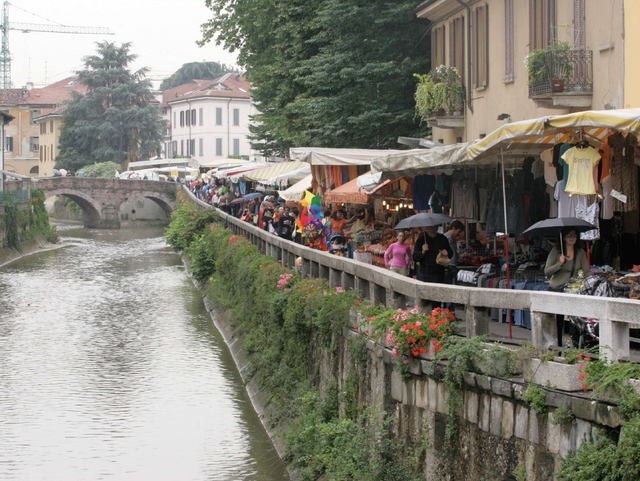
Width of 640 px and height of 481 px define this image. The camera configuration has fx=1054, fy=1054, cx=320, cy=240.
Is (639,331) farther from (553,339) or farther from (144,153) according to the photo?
(144,153)

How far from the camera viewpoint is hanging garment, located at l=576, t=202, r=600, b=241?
11820mm

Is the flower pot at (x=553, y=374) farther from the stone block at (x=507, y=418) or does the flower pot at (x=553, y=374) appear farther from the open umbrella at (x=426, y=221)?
the open umbrella at (x=426, y=221)

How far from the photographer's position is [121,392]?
800 inches

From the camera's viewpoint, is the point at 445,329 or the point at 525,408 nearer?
the point at 525,408

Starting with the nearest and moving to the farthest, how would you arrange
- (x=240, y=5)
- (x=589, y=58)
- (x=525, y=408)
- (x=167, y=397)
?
(x=525, y=408), (x=589, y=58), (x=167, y=397), (x=240, y=5)

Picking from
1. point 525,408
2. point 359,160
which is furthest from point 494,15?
point 525,408

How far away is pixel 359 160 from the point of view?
2206cm

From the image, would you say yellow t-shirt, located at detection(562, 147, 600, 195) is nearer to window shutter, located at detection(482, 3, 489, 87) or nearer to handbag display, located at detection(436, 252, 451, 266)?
handbag display, located at detection(436, 252, 451, 266)

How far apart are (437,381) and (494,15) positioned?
15.5m

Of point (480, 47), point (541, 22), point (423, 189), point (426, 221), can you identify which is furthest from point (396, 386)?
point (480, 47)

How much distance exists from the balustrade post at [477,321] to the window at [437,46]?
19.4 meters

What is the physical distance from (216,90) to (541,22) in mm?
79914

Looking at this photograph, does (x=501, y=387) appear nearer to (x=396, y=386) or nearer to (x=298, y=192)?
(x=396, y=386)

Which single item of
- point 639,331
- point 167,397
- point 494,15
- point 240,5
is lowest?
point 167,397
